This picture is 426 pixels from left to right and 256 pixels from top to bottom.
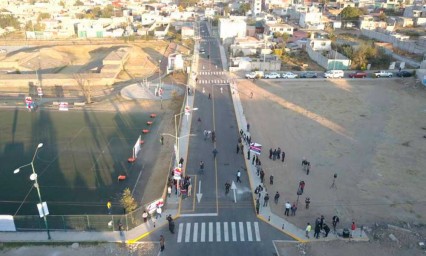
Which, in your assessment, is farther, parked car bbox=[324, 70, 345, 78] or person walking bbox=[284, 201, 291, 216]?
parked car bbox=[324, 70, 345, 78]

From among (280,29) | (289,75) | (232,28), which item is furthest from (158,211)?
(280,29)

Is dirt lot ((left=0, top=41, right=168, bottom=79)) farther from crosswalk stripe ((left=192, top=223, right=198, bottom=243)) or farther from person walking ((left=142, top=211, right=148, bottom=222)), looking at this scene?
crosswalk stripe ((left=192, top=223, right=198, bottom=243))

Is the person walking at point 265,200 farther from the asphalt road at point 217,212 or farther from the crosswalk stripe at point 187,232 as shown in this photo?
the crosswalk stripe at point 187,232

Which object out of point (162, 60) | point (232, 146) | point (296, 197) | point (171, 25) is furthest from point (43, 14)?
point (296, 197)

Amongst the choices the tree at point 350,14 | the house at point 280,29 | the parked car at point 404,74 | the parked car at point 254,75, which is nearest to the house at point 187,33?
the house at point 280,29

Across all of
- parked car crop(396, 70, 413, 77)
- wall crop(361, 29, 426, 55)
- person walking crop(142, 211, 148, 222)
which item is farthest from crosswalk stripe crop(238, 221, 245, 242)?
wall crop(361, 29, 426, 55)

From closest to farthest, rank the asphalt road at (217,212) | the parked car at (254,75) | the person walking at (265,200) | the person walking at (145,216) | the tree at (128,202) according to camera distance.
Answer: the asphalt road at (217,212) → the person walking at (145,216) → the tree at (128,202) → the person walking at (265,200) → the parked car at (254,75)
